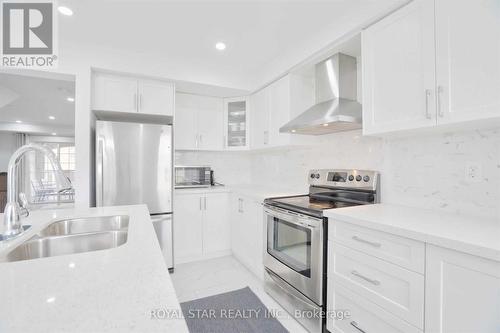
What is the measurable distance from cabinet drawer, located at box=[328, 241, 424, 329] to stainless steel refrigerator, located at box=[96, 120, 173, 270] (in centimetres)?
184

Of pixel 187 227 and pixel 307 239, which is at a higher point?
pixel 307 239

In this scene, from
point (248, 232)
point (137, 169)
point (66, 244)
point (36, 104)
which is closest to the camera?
point (66, 244)

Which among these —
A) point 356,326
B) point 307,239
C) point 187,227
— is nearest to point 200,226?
point 187,227

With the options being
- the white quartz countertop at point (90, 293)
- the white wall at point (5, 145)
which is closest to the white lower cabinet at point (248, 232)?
the white quartz countertop at point (90, 293)

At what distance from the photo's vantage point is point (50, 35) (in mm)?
2055

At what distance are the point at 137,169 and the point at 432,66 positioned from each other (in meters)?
2.59

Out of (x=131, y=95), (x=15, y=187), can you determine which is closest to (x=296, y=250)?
(x=15, y=187)

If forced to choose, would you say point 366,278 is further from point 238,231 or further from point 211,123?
point 211,123

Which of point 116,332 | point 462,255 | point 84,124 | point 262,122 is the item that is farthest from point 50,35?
point 462,255

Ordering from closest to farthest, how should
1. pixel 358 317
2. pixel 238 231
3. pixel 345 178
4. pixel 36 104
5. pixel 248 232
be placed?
1. pixel 358 317
2. pixel 345 178
3. pixel 248 232
4. pixel 238 231
5. pixel 36 104

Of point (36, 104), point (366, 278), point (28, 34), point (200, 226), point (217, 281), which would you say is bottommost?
point (217, 281)

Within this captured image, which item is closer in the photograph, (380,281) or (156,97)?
(380,281)

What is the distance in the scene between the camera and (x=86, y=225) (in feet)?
4.63

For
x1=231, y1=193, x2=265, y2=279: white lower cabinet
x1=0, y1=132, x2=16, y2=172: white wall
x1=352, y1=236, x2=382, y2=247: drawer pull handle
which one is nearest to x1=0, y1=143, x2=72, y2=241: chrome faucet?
x1=352, y1=236, x2=382, y2=247: drawer pull handle
